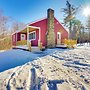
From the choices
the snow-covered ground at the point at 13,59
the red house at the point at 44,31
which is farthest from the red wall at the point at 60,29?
the snow-covered ground at the point at 13,59

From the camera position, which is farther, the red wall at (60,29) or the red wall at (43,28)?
the red wall at (60,29)

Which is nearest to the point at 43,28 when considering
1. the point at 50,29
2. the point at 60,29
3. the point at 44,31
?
the point at 44,31

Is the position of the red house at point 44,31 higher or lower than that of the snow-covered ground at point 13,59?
higher

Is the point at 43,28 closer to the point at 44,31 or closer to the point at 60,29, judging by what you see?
the point at 44,31

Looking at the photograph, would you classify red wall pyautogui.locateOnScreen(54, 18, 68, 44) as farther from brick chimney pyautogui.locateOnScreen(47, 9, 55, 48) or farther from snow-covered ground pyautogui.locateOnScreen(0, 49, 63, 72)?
snow-covered ground pyautogui.locateOnScreen(0, 49, 63, 72)

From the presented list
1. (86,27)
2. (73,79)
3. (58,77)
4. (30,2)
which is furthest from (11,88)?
(86,27)

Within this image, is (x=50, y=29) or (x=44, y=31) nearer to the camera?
(x=50, y=29)

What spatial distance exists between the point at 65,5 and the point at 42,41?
1752cm

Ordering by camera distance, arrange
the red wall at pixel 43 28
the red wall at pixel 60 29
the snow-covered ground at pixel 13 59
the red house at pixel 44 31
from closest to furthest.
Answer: the snow-covered ground at pixel 13 59 < the red house at pixel 44 31 < the red wall at pixel 43 28 < the red wall at pixel 60 29

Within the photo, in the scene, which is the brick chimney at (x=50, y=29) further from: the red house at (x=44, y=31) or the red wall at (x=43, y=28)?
the red wall at (x=43, y=28)

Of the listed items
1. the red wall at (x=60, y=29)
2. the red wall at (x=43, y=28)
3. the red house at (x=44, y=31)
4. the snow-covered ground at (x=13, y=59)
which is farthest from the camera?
the red wall at (x=60, y=29)

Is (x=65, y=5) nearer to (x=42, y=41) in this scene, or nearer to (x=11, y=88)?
(x=42, y=41)

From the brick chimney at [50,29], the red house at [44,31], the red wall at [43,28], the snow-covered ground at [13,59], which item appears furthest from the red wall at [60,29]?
the snow-covered ground at [13,59]

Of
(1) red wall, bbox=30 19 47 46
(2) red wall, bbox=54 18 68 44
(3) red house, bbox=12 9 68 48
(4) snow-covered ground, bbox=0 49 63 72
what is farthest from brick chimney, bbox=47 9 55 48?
(4) snow-covered ground, bbox=0 49 63 72
